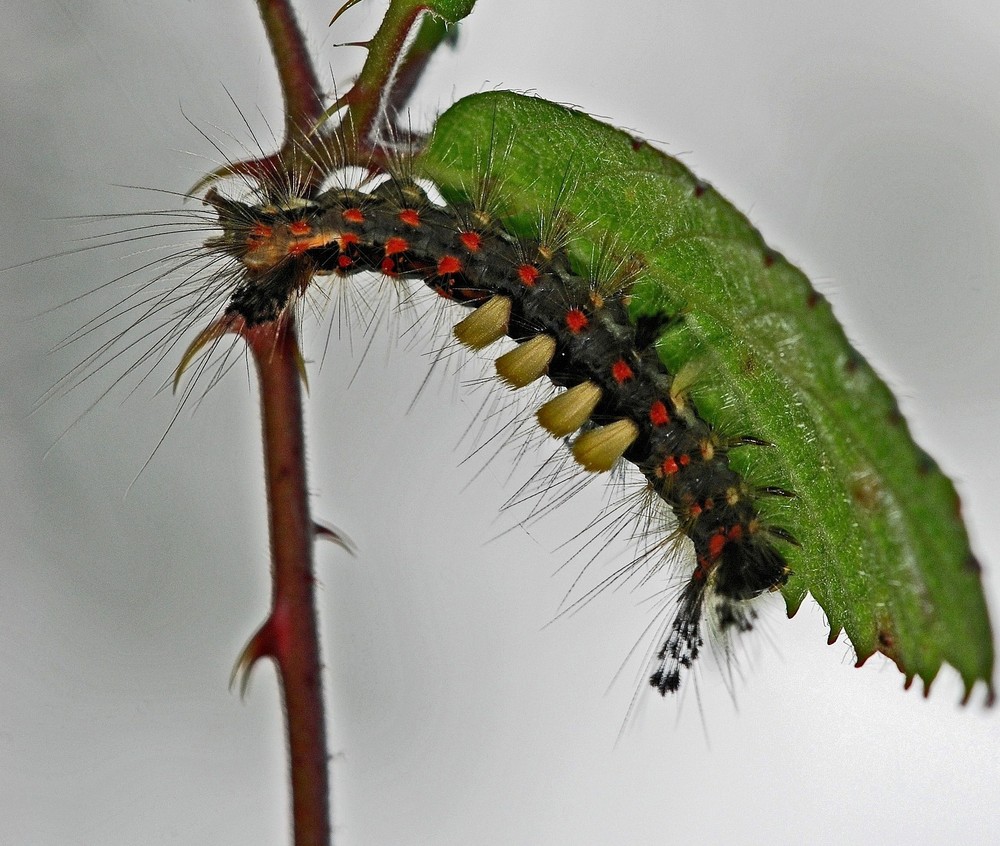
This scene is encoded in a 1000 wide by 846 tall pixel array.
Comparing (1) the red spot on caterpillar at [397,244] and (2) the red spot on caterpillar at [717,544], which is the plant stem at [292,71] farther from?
(2) the red spot on caterpillar at [717,544]

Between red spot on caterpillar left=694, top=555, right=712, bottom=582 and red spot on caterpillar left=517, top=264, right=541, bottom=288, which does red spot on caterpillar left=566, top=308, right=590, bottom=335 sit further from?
red spot on caterpillar left=694, top=555, right=712, bottom=582

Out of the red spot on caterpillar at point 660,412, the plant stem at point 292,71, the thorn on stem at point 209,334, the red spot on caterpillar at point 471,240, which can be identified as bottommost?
the red spot on caterpillar at point 660,412

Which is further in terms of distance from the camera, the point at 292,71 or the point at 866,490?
the point at 292,71

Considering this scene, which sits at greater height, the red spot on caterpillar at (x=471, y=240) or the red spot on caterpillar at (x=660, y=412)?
the red spot on caterpillar at (x=471, y=240)

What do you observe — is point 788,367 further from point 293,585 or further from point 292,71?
point 292,71

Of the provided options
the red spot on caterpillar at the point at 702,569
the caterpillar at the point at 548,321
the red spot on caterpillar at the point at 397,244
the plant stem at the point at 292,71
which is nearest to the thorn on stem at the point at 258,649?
the caterpillar at the point at 548,321

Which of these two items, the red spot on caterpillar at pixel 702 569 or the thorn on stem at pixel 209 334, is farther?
the red spot on caterpillar at pixel 702 569

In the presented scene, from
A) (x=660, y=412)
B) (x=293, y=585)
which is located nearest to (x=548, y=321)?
(x=660, y=412)
